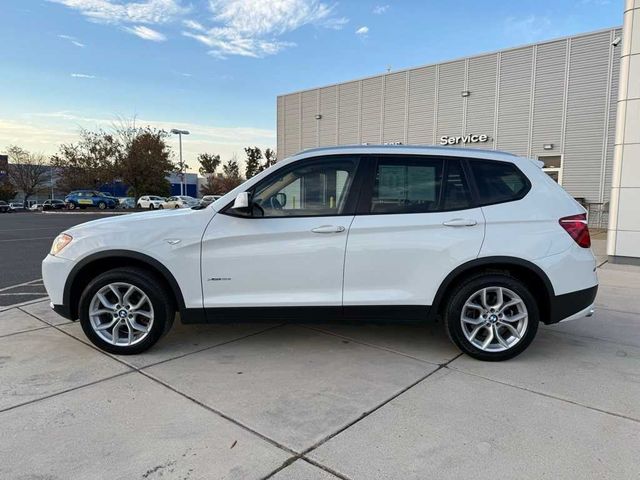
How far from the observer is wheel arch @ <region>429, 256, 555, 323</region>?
374 cm

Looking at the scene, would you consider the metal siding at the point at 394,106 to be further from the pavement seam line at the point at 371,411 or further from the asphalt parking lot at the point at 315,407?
the pavement seam line at the point at 371,411

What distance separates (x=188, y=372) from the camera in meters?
3.63

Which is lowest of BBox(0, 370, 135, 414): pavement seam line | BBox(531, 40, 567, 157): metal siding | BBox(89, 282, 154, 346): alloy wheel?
BBox(0, 370, 135, 414): pavement seam line

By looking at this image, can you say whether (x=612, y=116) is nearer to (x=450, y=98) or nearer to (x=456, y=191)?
(x=450, y=98)

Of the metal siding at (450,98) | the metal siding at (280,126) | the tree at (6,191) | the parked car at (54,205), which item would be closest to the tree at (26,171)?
the tree at (6,191)

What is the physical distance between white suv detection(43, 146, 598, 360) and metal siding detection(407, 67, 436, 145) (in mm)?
19587

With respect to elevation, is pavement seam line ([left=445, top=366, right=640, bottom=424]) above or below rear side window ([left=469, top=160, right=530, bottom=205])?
below

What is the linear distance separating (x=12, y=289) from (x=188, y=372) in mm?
4791

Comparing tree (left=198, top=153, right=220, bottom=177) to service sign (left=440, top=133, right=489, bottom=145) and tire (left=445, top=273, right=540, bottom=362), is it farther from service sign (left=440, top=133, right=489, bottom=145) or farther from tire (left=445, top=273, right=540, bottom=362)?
tire (left=445, top=273, right=540, bottom=362)

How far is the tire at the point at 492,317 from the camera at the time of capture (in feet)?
12.4

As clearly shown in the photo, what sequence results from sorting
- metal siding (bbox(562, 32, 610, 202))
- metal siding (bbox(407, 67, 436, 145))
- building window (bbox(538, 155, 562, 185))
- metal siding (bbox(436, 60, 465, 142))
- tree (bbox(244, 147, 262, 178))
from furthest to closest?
tree (bbox(244, 147, 262, 178)) → metal siding (bbox(407, 67, 436, 145)) → metal siding (bbox(436, 60, 465, 142)) → building window (bbox(538, 155, 562, 185)) → metal siding (bbox(562, 32, 610, 202))

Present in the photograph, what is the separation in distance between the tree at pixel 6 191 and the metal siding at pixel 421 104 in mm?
59323

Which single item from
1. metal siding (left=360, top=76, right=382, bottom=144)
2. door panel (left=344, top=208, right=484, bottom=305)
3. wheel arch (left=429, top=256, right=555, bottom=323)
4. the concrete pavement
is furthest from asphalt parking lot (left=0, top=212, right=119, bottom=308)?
metal siding (left=360, top=76, right=382, bottom=144)

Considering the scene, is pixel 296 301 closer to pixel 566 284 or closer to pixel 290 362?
pixel 290 362
